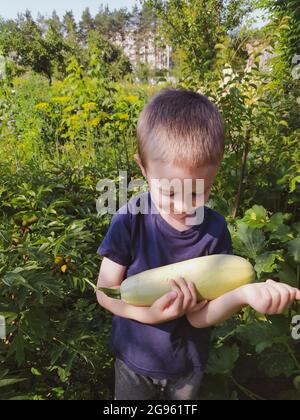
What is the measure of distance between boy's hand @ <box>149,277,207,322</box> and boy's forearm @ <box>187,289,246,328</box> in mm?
70

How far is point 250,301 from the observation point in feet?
3.33

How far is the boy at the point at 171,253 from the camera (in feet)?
3.43

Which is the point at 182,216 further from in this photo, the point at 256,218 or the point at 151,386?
the point at 256,218

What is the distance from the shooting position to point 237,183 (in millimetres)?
2936

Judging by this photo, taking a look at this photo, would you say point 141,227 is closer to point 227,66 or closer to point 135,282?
point 135,282

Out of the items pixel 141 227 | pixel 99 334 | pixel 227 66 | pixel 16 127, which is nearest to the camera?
pixel 141 227

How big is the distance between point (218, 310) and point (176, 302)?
0.45 ft

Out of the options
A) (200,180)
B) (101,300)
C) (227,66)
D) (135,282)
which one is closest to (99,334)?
(101,300)

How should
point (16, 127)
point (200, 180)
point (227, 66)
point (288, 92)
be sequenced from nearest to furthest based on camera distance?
point (200, 180), point (227, 66), point (288, 92), point (16, 127)

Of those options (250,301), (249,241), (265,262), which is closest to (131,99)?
(249,241)

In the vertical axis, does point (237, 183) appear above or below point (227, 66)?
below

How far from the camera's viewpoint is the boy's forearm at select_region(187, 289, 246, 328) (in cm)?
109

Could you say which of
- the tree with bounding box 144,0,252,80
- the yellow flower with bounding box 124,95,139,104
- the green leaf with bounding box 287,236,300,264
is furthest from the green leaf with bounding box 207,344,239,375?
the tree with bounding box 144,0,252,80
